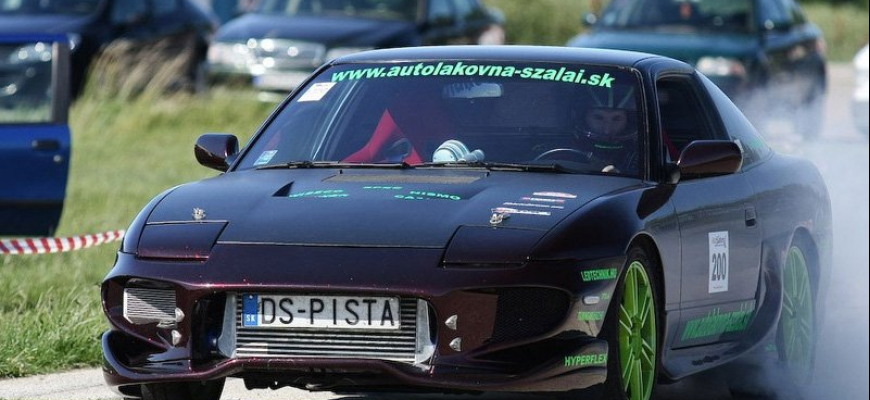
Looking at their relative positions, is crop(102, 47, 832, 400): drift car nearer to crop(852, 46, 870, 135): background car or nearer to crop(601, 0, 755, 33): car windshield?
crop(852, 46, 870, 135): background car

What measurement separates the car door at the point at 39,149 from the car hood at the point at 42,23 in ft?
24.3

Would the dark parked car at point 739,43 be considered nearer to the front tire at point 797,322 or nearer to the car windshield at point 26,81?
the car windshield at point 26,81

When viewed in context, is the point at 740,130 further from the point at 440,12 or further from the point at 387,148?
the point at 440,12

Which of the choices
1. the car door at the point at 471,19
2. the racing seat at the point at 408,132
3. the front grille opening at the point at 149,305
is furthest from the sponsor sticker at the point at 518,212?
the car door at the point at 471,19

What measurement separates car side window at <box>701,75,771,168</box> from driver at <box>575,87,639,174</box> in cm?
85

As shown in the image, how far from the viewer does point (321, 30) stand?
2084 centimetres

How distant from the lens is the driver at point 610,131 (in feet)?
23.2

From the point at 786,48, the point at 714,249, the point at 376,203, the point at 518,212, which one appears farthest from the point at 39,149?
the point at 786,48

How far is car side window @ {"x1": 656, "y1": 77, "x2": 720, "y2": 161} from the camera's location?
804 centimetres

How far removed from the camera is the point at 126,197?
50.3ft

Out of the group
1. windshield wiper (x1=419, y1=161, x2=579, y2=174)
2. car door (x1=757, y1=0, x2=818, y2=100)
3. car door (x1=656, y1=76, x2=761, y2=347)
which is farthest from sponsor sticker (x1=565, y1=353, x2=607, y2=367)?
car door (x1=757, y1=0, x2=818, y2=100)

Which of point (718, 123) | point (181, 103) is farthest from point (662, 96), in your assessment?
point (181, 103)

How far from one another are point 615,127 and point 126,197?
8.62 metres

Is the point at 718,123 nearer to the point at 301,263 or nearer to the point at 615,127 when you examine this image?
the point at 615,127
